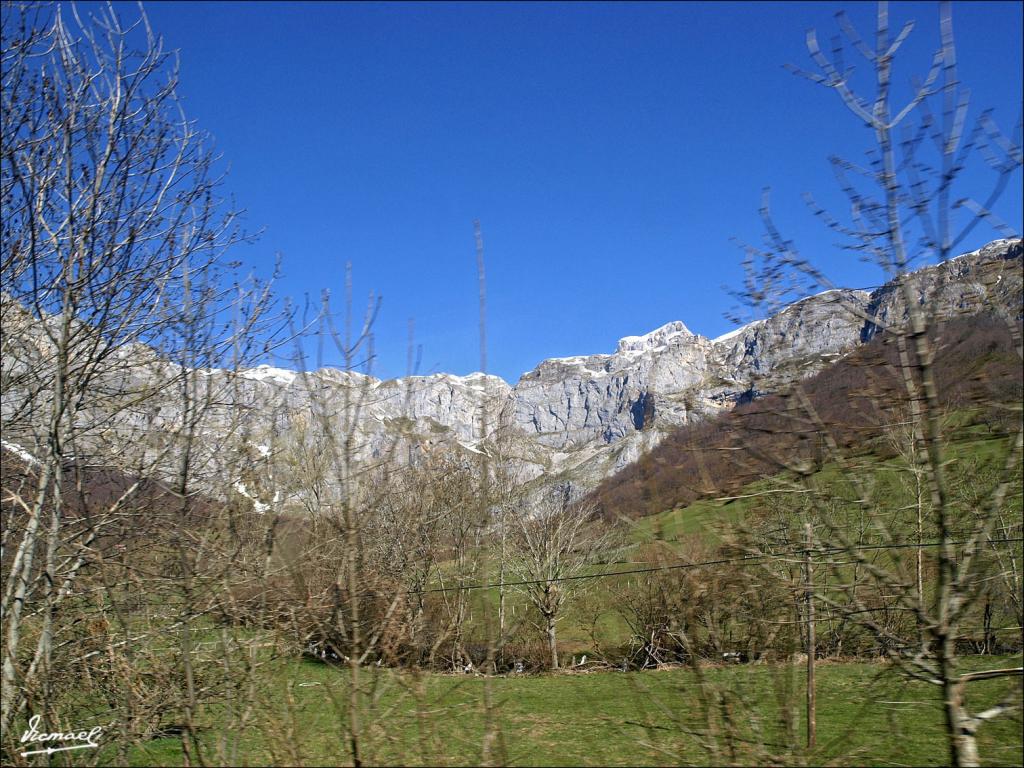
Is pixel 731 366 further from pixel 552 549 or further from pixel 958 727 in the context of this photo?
pixel 552 549

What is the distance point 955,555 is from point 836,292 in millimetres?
1493

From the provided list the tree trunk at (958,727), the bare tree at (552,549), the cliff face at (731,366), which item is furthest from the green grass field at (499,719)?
the bare tree at (552,549)

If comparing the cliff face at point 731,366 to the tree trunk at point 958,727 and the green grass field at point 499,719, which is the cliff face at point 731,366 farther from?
the tree trunk at point 958,727

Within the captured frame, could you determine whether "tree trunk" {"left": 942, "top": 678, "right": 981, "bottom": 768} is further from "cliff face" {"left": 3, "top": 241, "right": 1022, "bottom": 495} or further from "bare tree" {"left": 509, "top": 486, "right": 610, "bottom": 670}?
"bare tree" {"left": 509, "top": 486, "right": 610, "bottom": 670}

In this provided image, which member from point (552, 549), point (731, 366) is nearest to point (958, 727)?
point (731, 366)

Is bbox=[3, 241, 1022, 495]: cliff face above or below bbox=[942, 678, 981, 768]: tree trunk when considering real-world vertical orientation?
above

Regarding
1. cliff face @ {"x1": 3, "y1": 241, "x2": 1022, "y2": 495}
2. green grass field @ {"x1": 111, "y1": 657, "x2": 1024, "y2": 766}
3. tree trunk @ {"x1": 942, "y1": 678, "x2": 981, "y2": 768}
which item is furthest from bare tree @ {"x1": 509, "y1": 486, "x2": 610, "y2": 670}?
tree trunk @ {"x1": 942, "y1": 678, "x2": 981, "y2": 768}

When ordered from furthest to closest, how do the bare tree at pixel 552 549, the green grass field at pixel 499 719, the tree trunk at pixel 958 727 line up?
the bare tree at pixel 552 549, the green grass field at pixel 499 719, the tree trunk at pixel 958 727

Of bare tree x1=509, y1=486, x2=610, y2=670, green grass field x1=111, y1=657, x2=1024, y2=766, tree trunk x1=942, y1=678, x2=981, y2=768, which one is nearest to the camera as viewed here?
tree trunk x1=942, y1=678, x2=981, y2=768

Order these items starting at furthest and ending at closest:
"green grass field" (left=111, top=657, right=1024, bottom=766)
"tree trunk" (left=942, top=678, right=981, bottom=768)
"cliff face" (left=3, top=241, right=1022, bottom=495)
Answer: "cliff face" (left=3, top=241, right=1022, bottom=495), "green grass field" (left=111, top=657, right=1024, bottom=766), "tree trunk" (left=942, top=678, right=981, bottom=768)

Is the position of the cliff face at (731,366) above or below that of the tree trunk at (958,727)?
above

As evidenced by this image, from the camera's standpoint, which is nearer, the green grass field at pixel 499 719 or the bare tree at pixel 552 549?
the green grass field at pixel 499 719

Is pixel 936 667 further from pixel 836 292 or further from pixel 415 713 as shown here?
pixel 415 713

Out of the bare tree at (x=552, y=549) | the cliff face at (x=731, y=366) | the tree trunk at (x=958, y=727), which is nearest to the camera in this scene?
the tree trunk at (x=958, y=727)
